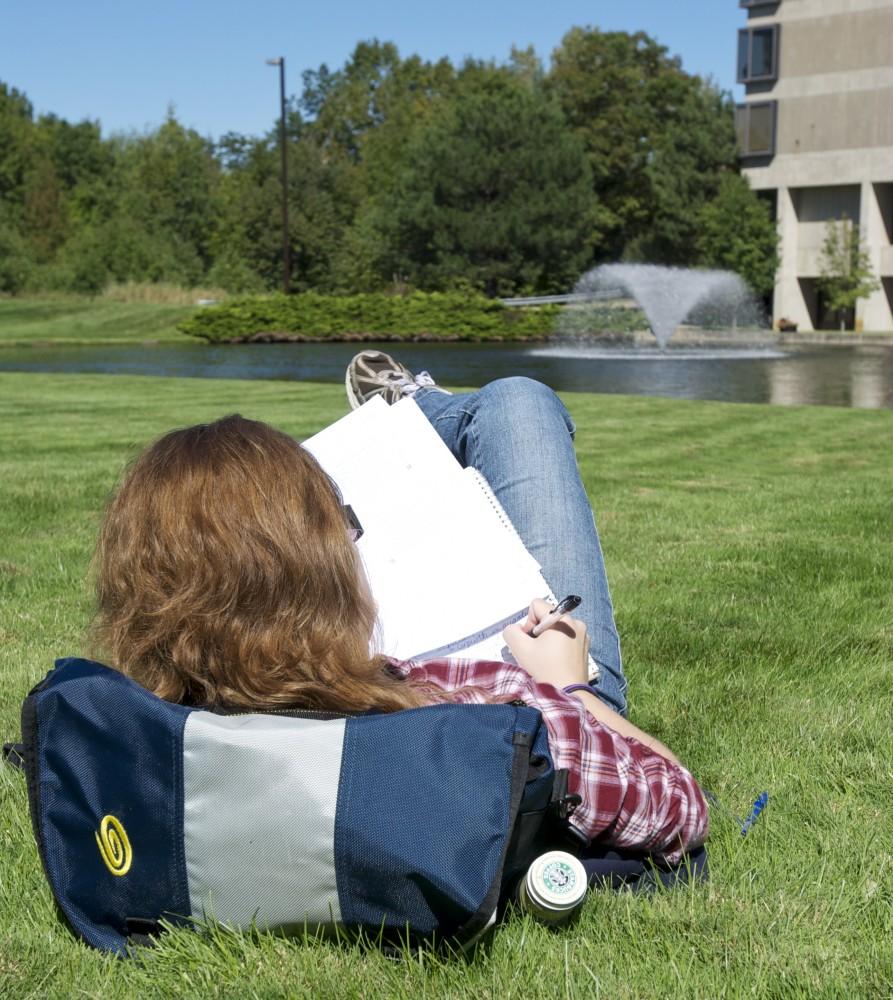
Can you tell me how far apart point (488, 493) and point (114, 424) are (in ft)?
22.6

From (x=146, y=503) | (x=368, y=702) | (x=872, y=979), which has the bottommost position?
(x=872, y=979)

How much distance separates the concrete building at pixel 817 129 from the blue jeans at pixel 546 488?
37.3 metres

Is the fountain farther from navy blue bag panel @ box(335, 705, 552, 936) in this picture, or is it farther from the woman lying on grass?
navy blue bag panel @ box(335, 705, 552, 936)

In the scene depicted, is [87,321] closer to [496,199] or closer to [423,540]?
[496,199]

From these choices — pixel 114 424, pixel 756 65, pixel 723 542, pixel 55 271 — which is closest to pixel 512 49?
pixel 756 65

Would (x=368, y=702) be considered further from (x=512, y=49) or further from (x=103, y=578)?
(x=512, y=49)

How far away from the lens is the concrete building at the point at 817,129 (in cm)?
3697

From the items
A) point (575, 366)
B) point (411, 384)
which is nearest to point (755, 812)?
point (411, 384)

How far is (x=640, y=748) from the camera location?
186 centimetres

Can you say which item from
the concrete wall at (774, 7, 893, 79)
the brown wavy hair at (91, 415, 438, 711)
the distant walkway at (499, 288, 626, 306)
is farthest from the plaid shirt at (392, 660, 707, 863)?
the concrete wall at (774, 7, 893, 79)

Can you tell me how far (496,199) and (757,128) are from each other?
28.6 feet

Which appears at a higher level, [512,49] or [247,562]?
[512,49]

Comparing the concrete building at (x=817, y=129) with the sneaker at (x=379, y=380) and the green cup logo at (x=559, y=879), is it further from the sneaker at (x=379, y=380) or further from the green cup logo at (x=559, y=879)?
the green cup logo at (x=559, y=879)

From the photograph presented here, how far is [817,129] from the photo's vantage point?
3797cm
